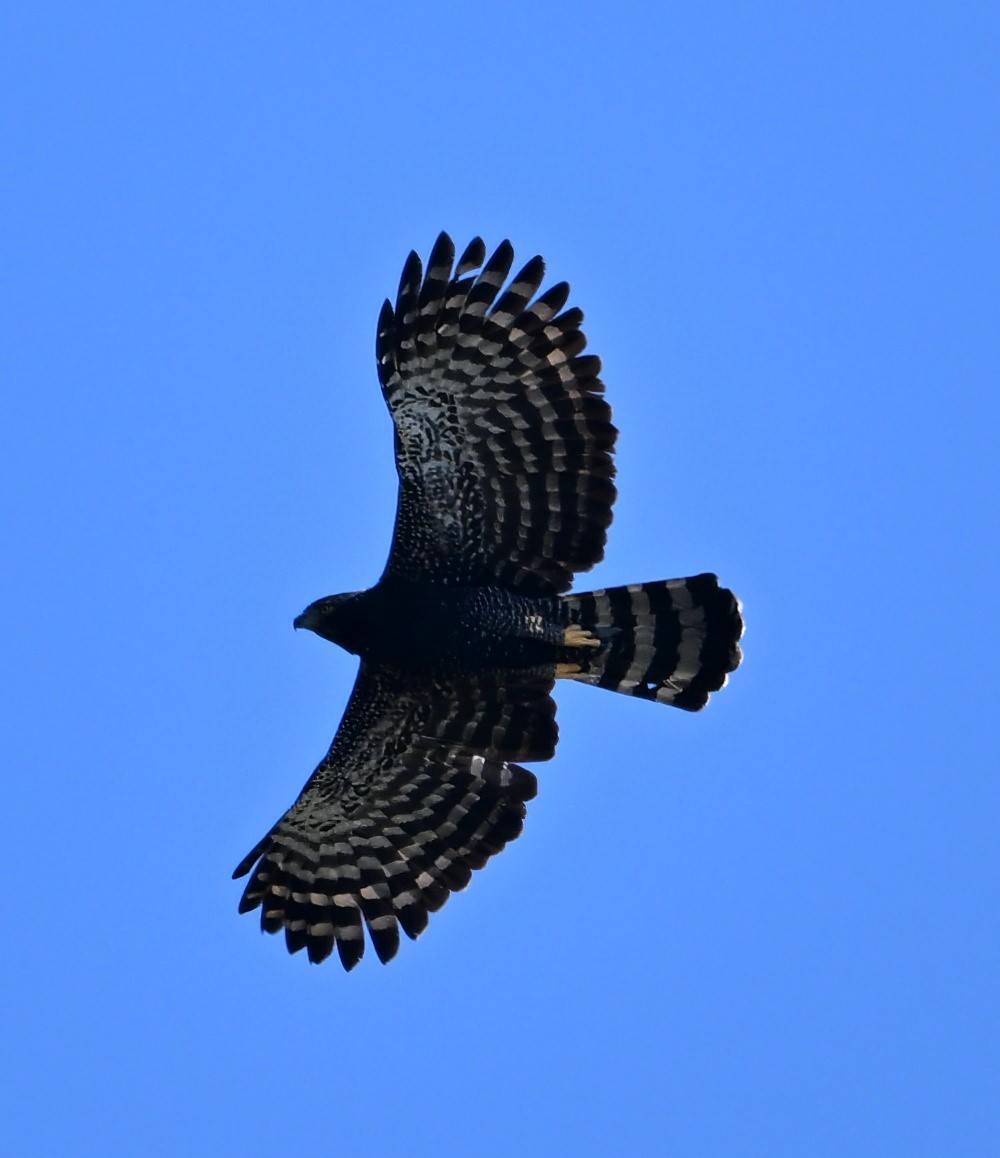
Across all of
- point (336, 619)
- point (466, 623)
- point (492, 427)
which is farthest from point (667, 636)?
point (336, 619)

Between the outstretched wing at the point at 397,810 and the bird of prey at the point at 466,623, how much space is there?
0.01 meters

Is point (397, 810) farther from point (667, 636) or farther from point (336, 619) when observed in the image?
point (667, 636)

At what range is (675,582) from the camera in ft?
49.5

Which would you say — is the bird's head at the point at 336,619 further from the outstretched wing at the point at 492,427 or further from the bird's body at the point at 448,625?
the outstretched wing at the point at 492,427

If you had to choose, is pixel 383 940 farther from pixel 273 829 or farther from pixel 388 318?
pixel 388 318

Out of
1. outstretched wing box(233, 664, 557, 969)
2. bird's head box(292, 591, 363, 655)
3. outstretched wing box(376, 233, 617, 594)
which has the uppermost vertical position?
outstretched wing box(376, 233, 617, 594)

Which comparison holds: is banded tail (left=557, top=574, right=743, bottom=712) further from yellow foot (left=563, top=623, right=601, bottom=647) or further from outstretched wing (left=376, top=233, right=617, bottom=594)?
outstretched wing (left=376, top=233, right=617, bottom=594)

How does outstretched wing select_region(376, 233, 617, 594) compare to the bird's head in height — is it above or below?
above

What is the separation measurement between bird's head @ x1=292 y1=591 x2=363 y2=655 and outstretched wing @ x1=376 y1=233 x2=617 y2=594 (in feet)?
1.02

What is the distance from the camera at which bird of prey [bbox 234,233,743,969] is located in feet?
47.9

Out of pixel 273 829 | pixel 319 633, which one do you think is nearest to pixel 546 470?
pixel 319 633

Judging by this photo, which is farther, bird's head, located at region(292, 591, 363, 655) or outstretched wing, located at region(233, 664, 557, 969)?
outstretched wing, located at region(233, 664, 557, 969)

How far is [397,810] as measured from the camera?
15523 millimetres

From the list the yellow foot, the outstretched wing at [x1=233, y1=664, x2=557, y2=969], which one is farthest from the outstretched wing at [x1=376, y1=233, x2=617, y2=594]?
the outstretched wing at [x1=233, y1=664, x2=557, y2=969]
